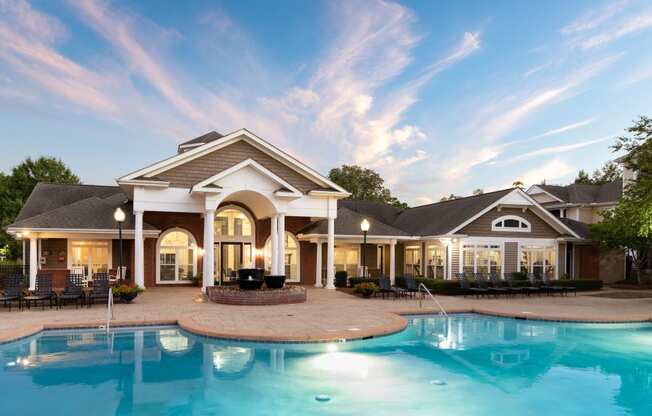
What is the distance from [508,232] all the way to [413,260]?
5.86m

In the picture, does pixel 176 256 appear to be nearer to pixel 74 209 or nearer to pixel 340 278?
pixel 74 209

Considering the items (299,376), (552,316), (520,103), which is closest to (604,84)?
(520,103)

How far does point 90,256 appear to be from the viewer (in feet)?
73.5

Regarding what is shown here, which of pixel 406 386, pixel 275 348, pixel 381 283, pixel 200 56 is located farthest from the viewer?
pixel 200 56

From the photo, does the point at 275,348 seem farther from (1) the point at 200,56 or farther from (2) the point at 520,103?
(2) the point at 520,103

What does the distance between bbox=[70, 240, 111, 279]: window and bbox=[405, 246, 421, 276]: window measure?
16809mm

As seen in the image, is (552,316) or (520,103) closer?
(552,316)

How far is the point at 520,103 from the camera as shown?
24.6 m

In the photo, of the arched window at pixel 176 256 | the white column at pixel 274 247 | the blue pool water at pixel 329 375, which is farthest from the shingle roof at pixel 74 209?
the blue pool water at pixel 329 375

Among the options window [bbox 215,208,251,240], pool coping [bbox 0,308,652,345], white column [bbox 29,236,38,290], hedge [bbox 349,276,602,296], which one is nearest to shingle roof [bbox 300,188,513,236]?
hedge [bbox 349,276,602,296]

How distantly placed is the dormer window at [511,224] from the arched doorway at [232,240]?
1325 centimetres

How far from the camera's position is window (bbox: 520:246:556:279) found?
85.3ft

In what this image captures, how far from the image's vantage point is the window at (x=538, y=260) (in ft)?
85.3

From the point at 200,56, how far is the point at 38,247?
11561mm
